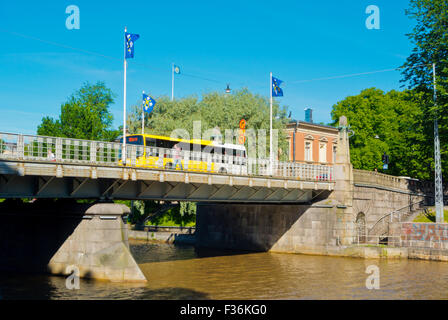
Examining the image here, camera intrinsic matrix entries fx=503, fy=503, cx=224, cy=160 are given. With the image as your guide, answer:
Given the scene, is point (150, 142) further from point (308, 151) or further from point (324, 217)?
point (308, 151)

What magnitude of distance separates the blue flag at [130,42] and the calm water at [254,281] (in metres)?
12.4

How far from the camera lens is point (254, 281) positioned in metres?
27.5

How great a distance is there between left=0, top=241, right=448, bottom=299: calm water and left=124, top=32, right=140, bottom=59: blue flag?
1240cm

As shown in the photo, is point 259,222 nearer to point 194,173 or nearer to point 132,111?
point 194,173

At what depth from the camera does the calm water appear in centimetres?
2288

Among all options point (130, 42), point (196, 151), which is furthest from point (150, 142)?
point (130, 42)

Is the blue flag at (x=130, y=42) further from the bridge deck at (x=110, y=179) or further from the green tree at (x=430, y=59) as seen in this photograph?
the green tree at (x=430, y=59)

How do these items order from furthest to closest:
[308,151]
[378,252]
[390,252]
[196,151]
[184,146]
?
[308,151], [196,151], [184,146], [378,252], [390,252]

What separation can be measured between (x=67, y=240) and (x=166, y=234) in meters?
25.1

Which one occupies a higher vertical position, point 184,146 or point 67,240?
point 184,146
